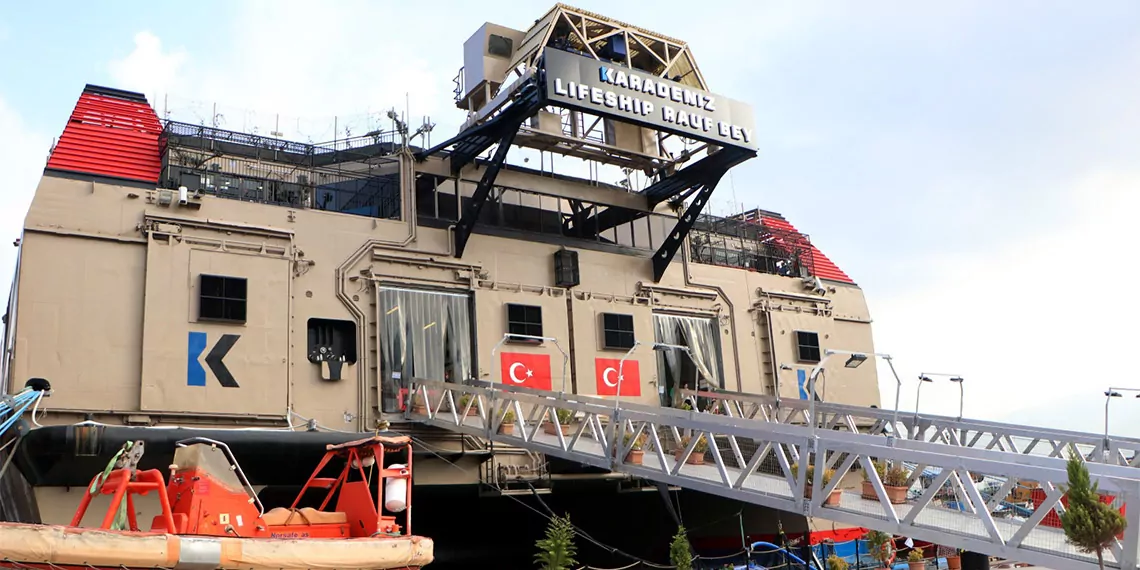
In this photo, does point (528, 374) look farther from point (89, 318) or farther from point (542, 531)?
point (89, 318)

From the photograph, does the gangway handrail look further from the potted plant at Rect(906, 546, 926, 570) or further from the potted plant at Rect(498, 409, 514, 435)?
the potted plant at Rect(498, 409, 514, 435)

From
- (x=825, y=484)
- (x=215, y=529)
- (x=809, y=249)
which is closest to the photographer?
(x=215, y=529)

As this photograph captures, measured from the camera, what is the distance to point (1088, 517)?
1268 centimetres

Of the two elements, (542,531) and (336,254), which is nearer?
(336,254)

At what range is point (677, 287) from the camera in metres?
33.4

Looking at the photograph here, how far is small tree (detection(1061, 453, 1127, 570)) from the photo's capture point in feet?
41.5

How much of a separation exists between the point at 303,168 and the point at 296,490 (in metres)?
9.90

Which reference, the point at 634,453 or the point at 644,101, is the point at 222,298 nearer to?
the point at 634,453

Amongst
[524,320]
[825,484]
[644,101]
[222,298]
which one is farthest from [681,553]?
[222,298]

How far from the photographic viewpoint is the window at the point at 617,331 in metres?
31.2

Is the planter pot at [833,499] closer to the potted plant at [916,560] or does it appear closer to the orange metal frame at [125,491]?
the orange metal frame at [125,491]

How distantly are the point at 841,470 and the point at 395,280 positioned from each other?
15.5 m

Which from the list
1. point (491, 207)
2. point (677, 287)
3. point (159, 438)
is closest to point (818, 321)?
point (677, 287)

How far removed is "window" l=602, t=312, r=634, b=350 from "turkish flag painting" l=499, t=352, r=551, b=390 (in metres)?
2.36
